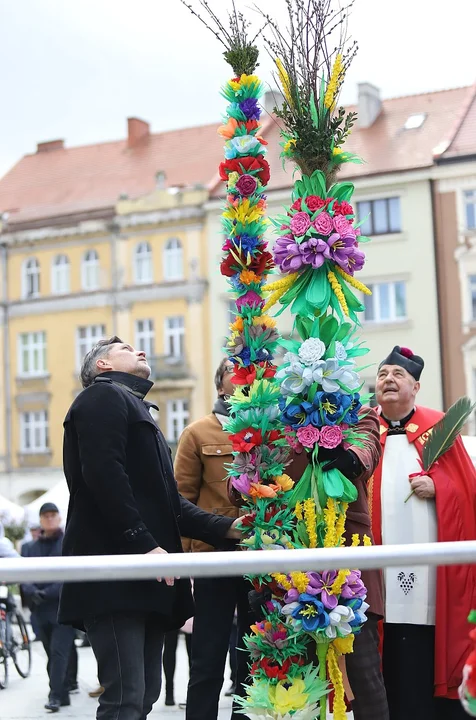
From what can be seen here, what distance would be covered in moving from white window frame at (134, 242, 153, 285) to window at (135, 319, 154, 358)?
134 centimetres

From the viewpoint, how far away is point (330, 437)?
425cm

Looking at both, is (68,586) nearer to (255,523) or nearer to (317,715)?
(255,523)

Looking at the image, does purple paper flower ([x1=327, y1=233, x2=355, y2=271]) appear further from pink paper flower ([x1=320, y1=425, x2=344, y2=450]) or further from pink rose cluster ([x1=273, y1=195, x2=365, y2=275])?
pink paper flower ([x1=320, y1=425, x2=344, y2=450])

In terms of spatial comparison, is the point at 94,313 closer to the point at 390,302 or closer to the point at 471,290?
the point at 390,302

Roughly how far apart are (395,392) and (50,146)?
42737mm

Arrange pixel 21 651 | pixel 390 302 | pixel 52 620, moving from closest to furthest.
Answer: pixel 52 620, pixel 21 651, pixel 390 302

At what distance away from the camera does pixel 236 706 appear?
16.4ft

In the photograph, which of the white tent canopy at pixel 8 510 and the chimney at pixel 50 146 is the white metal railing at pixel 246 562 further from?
the chimney at pixel 50 146

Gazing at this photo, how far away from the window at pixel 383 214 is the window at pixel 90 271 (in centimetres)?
957

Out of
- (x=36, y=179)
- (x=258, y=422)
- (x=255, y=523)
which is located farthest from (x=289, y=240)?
(x=36, y=179)

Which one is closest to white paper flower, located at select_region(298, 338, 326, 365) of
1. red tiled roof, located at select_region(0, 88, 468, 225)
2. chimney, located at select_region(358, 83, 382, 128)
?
red tiled roof, located at select_region(0, 88, 468, 225)

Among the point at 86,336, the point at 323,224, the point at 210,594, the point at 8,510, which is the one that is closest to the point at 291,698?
the point at 210,594

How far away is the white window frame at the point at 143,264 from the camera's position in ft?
128

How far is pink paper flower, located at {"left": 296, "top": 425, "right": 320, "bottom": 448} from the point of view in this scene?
4270 millimetres
